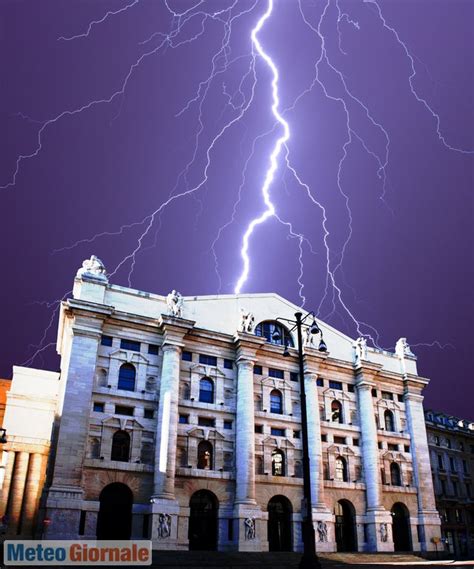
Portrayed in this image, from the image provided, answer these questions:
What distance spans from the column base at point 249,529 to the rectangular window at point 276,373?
1236 centimetres

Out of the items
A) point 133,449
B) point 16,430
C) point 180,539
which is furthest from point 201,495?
point 16,430

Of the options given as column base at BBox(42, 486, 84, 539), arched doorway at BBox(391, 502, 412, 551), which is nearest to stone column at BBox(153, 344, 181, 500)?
column base at BBox(42, 486, 84, 539)

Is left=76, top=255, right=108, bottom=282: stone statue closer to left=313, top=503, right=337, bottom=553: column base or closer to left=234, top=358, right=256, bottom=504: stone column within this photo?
left=234, top=358, right=256, bottom=504: stone column

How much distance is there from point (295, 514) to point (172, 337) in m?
18.5

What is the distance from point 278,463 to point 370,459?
9622 mm

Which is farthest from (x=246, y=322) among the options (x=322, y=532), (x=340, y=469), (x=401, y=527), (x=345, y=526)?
(x=401, y=527)

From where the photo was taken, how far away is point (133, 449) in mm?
40406

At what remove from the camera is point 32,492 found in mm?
39344

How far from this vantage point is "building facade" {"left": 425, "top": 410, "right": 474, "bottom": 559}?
201 feet

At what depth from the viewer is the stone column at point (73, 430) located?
3512 cm

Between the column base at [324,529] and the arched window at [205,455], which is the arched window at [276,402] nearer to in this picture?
the arched window at [205,455]

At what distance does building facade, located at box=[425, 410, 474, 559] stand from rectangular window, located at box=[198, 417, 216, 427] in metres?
33.1

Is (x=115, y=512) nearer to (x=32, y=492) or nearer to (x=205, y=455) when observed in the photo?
(x=32, y=492)

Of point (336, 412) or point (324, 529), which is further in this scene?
point (336, 412)
